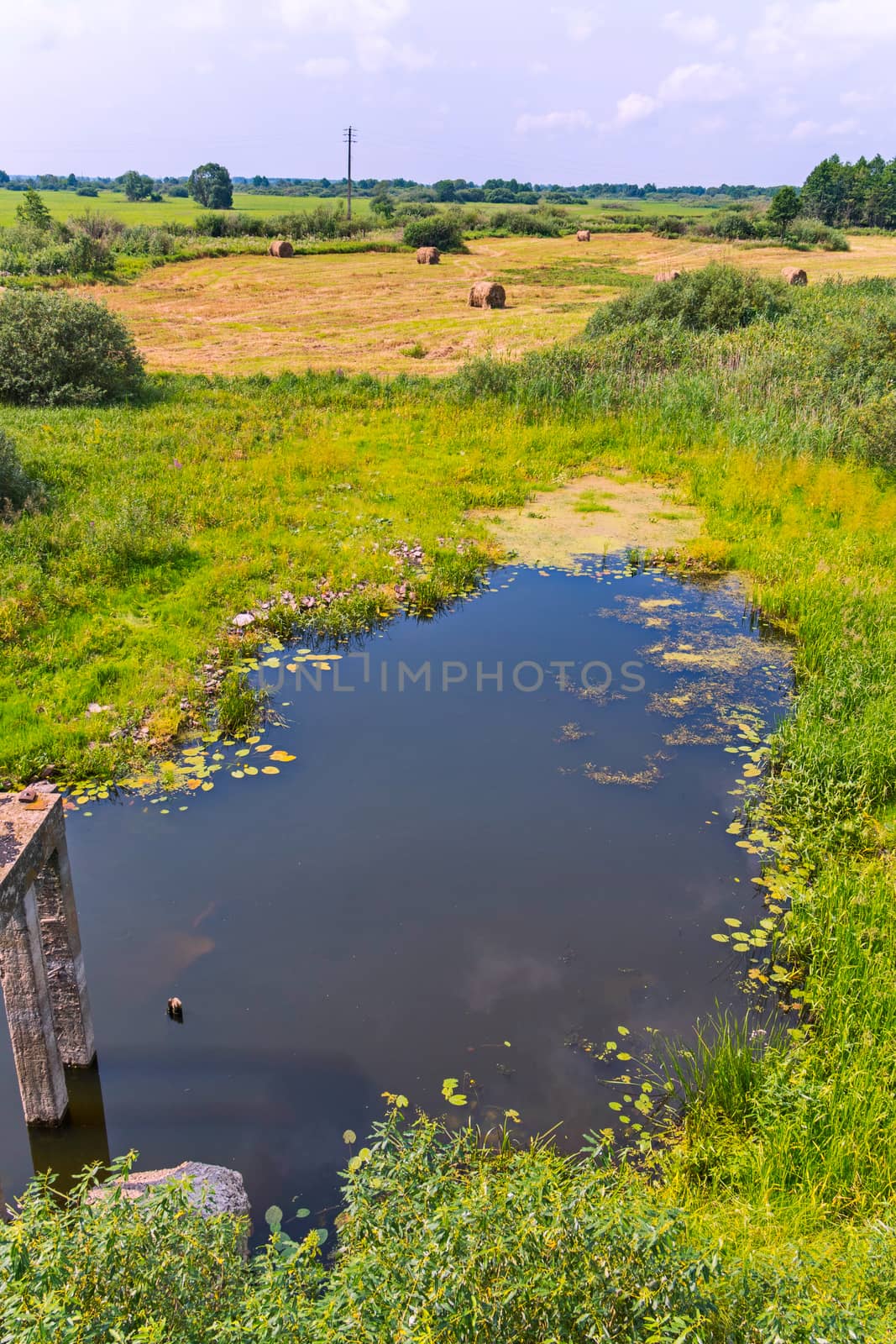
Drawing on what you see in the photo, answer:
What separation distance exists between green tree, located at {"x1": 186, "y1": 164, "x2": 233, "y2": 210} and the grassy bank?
82.7m

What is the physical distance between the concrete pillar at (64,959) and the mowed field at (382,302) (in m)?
19.1

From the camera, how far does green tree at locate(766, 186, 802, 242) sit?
6078cm

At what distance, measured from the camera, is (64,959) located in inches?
194

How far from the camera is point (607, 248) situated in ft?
174

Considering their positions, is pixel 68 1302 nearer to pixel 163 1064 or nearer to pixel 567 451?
pixel 163 1064

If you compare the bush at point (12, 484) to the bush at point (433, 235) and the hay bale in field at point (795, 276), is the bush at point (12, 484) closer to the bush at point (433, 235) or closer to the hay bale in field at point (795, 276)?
the hay bale in field at point (795, 276)

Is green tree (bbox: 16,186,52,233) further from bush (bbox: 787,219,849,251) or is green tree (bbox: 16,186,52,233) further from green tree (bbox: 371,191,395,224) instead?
bush (bbox: 787,219,849,251)

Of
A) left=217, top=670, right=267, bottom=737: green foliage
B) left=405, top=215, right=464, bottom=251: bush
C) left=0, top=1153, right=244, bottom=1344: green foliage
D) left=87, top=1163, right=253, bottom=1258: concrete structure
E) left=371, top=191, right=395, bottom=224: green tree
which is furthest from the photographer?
left=371, top=191, right=395, bottom=224: green tree

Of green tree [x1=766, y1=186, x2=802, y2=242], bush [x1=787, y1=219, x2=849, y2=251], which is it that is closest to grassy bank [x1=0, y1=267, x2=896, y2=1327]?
bush [x1=787, y1=219, x2=849, y2=251]

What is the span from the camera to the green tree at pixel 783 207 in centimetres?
6078

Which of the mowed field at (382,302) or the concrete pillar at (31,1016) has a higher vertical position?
the mowed field at (382,302)

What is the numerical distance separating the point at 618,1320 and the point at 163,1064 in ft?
11.2

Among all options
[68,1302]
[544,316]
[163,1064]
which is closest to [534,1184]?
[68,1302]

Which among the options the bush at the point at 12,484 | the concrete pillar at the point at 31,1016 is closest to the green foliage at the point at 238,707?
the concrete pillar at the point at 31,1016
